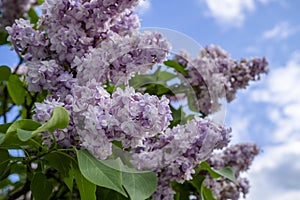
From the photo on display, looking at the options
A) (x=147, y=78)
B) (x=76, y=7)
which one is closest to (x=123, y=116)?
(x=76, y=7)

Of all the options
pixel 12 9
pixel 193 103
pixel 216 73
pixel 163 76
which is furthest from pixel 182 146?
pixel 12 9

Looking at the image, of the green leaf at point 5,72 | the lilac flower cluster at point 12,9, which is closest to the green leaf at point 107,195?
the green leaf at point 5,72

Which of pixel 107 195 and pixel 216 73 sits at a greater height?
pixel 216 73

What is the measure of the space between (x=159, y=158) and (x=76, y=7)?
0.31m

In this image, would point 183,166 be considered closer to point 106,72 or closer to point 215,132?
point 215,132

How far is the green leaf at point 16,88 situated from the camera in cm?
123

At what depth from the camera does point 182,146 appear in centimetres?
84

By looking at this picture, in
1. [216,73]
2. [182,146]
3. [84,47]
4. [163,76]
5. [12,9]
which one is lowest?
[182,146]

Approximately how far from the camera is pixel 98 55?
84 centimetres

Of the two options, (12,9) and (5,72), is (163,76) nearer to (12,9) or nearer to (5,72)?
(5,72)

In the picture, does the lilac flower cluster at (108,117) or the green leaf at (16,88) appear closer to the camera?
the lilac flower cluster at (108,117)

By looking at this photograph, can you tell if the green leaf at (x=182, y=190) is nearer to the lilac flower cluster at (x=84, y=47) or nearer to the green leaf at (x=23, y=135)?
the lilac flower cluster at (x=84, y=47)

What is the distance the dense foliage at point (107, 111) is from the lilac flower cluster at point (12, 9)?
0.54 meters

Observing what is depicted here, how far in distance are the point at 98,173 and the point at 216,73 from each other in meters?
0.65
